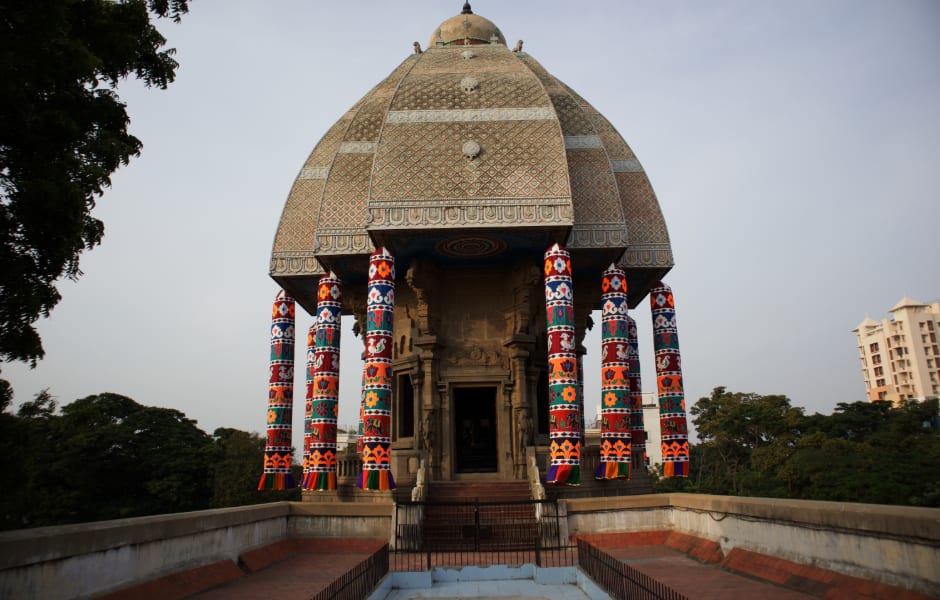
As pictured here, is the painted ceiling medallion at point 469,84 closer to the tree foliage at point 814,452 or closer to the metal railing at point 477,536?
the metal railing at point 477,536

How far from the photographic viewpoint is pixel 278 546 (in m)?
11.5

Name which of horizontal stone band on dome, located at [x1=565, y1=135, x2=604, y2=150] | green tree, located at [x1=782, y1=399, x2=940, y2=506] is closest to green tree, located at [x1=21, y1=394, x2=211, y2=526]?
horizontal stone band on dome, located at [x1=565, y1=135, x2=604, y2=150]

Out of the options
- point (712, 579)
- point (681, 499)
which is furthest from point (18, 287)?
point (681, 499)

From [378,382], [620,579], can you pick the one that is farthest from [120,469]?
[620,579]

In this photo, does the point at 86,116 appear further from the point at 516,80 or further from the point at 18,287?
the point at 516,80

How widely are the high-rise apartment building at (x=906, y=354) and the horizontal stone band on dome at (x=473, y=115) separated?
252ft

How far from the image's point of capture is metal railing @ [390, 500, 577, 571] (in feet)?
34.5

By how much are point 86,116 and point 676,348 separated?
14989 millimetres

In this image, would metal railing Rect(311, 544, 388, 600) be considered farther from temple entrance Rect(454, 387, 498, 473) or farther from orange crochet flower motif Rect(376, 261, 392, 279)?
temple entrance Rect(454, 387, 498, 473)

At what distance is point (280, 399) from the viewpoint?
1814 cm

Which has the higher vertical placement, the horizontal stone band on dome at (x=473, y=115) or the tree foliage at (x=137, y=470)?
the horizontal stone band on dome at (x=473, y=115)

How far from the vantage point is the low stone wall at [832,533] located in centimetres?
584

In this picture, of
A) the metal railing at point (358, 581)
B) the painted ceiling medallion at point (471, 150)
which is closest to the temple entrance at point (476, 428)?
the painted ceiling medallion at point (471, 150)

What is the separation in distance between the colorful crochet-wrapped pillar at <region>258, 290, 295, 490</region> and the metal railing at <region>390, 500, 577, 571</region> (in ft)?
20.5
